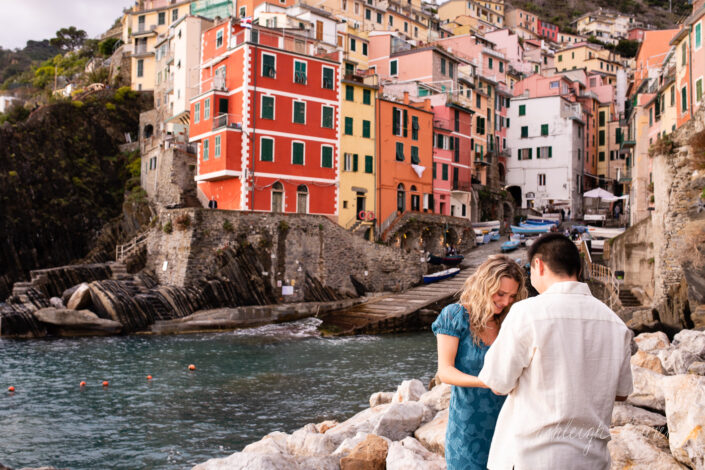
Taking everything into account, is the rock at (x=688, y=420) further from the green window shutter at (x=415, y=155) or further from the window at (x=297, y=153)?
the green window shutter at (x=415, y=155)

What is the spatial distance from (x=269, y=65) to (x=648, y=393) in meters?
30.7

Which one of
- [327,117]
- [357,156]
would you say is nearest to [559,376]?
[327,117]

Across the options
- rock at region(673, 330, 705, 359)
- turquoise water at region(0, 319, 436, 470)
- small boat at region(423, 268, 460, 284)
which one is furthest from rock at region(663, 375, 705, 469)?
small boat at region(423, 268, 460, 284)

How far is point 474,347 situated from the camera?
4184 mm

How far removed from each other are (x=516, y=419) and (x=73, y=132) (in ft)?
172

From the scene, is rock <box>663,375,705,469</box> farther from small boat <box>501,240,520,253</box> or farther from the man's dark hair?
small boat <box>501,240,520,253</box>

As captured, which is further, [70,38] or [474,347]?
[70,38]

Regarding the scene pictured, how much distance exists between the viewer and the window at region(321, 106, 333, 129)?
38.2m

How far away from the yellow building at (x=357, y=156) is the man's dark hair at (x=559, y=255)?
117ft

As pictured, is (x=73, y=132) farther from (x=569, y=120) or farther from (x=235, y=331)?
(x=569, y=120)

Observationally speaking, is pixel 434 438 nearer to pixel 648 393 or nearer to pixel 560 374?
pixel 648 393

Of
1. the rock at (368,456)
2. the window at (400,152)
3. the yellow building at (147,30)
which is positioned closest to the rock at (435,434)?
the rock at (368,456)

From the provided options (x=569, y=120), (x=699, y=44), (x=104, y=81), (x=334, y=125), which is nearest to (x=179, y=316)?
(x=334, y=125)

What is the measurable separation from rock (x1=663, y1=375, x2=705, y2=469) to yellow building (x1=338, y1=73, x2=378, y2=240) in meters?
33.1
